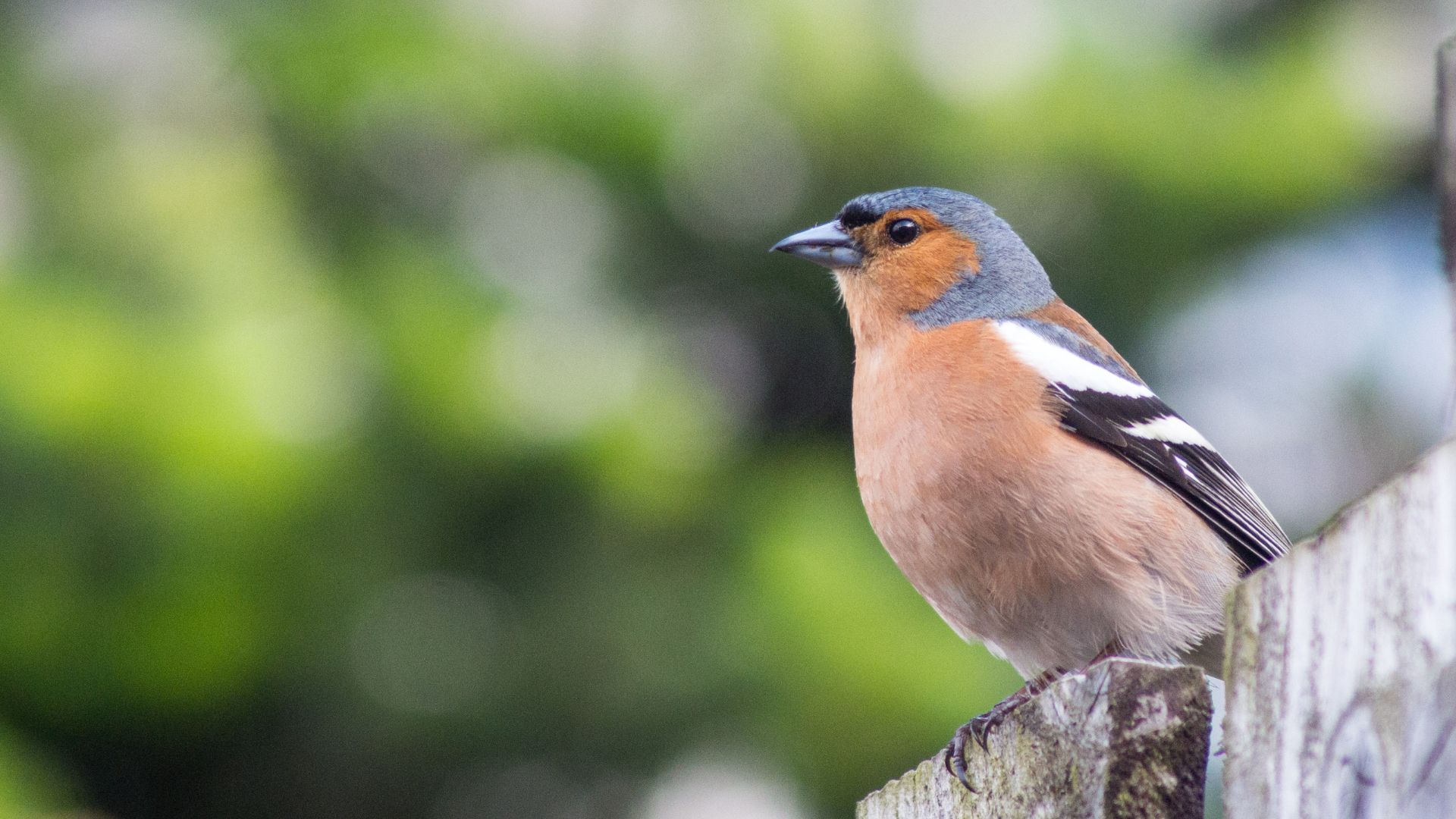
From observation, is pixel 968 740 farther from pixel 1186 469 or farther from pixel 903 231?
pixel 903 231

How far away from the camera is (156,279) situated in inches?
195

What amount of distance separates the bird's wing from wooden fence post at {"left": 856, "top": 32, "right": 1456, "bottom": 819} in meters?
1.72

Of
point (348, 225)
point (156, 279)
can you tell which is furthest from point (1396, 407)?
point (156, 279)

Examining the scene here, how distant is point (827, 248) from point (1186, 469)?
126cm

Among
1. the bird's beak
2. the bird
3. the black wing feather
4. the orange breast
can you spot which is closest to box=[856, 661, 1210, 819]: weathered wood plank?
the bird

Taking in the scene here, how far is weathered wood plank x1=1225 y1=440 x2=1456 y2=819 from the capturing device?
1157 millimetres

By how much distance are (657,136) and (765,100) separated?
1.62 feet

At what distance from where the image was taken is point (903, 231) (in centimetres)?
421

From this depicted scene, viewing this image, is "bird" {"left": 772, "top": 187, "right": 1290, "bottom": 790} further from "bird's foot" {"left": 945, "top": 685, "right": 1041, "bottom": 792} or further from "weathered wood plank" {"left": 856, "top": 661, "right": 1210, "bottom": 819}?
"weathered wood plank" {"left": 856, "top": 661, "right": 1210, "bottom": 819}

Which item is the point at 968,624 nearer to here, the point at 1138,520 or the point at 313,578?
the point at 1138,520

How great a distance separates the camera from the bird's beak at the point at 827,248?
4.07m

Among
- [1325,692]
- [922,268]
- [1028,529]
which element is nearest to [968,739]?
[1325,692]

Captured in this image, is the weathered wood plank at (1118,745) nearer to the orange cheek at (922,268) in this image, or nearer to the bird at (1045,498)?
the bird at (1045,498)

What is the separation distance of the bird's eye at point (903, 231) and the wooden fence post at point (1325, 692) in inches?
105
